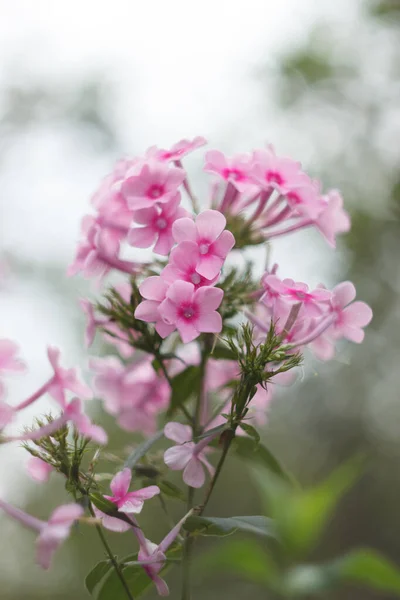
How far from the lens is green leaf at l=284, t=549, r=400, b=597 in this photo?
1211 millimetres

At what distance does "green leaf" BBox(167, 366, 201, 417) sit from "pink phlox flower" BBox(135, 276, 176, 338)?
0.21 m

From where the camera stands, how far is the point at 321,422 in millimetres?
7684

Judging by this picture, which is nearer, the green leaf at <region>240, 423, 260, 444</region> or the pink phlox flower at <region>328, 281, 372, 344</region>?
the green leaf at <region>240, 423, 260, 444</region>

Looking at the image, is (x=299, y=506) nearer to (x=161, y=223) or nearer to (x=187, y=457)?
(x=187, y=457)

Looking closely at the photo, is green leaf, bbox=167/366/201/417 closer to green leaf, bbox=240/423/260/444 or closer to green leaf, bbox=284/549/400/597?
green leaf, bbox=240/423/260/444

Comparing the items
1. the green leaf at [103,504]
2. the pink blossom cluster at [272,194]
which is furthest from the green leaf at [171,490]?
the pink blossom cluster at [272,194]

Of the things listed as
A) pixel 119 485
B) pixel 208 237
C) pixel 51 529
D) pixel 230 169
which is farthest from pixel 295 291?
pixel 51 529

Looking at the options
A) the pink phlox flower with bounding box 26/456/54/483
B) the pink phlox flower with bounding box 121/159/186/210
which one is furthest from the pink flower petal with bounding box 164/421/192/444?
the pink phlox flower with bounding box 121/159/186/210

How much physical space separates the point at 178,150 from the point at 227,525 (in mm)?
594

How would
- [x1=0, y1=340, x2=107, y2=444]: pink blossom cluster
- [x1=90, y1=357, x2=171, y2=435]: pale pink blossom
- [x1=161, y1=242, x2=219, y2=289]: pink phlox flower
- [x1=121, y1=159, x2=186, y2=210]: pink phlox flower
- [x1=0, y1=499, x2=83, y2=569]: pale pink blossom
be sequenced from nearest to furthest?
[x1=0, y1=499, x2=83, y2=569]: pale pink blossom, [x1=0, y1=340, x2=107, y2=444]: pink blossom cluster, [x1=161, y1=242, x2=219, y2=289]: pink phlox flower, [x1=121, y1=159, x2=186, y2=210]: pink phlox flower, [x1=90, y1=357, x2=171, y2=435]: pale pink blossom

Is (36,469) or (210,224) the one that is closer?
(210,224)

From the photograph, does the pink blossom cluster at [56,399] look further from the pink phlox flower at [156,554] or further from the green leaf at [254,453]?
the green leaf at [254,453]

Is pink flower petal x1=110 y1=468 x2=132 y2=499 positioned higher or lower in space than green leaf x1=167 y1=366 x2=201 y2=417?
higher

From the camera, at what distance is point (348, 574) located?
4.12 feet
